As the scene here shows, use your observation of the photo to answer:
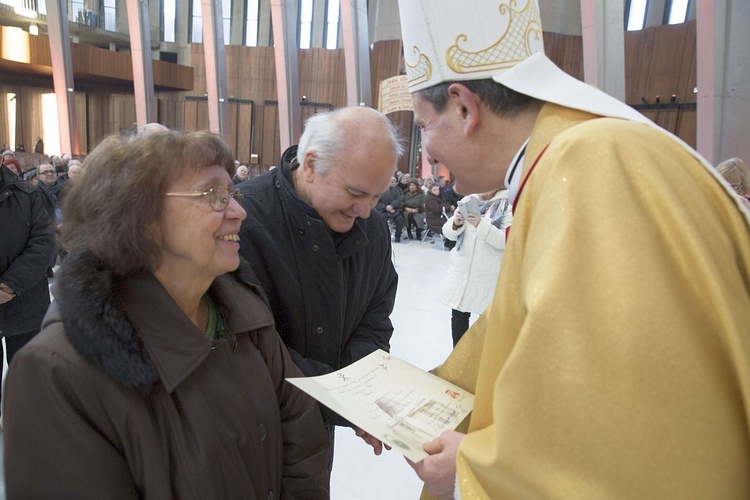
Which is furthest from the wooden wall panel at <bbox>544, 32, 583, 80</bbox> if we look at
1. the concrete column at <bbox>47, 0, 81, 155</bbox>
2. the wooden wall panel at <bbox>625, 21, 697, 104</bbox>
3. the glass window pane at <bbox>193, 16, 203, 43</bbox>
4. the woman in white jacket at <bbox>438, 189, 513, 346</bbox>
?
the woman in white jacket at <bbox>438, 189, 513, 346</bbox>

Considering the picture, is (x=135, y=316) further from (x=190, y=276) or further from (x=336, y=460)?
(x=336, y=460)

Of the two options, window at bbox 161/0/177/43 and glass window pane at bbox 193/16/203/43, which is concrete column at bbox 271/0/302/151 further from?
window at bbox 161/0/177/43

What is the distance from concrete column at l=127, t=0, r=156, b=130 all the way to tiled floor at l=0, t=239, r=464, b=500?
1048 cm

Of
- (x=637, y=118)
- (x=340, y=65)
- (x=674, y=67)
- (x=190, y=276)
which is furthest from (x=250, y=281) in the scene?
(x=340, y=65)

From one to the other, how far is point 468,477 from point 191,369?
2.03 ft

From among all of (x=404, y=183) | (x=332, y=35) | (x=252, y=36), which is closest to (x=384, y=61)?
(x=332, y=35)

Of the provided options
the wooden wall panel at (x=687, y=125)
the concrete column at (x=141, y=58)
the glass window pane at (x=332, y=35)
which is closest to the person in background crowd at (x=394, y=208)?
the wooden wall panel at (x=687, y=125)

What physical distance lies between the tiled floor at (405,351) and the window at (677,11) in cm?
1107

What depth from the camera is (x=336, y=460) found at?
3.00 m

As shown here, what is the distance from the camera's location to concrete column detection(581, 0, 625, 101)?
1070 centimetres

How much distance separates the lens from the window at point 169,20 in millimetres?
21125

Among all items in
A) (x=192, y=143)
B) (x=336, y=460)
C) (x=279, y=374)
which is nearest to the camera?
(x=192, y=143)

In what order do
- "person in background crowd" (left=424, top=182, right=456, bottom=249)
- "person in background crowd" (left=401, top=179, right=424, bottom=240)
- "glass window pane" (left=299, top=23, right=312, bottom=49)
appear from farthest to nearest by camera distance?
"glass window pane" (left=299, top=23, right=312, bottom=49), "person in background crowd" (left=401, top=179, right=424, bottom=240), "person in background crowd" (left=424, top=182, right=456, bottom=249)

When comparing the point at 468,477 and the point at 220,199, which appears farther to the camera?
the point at 220,199
